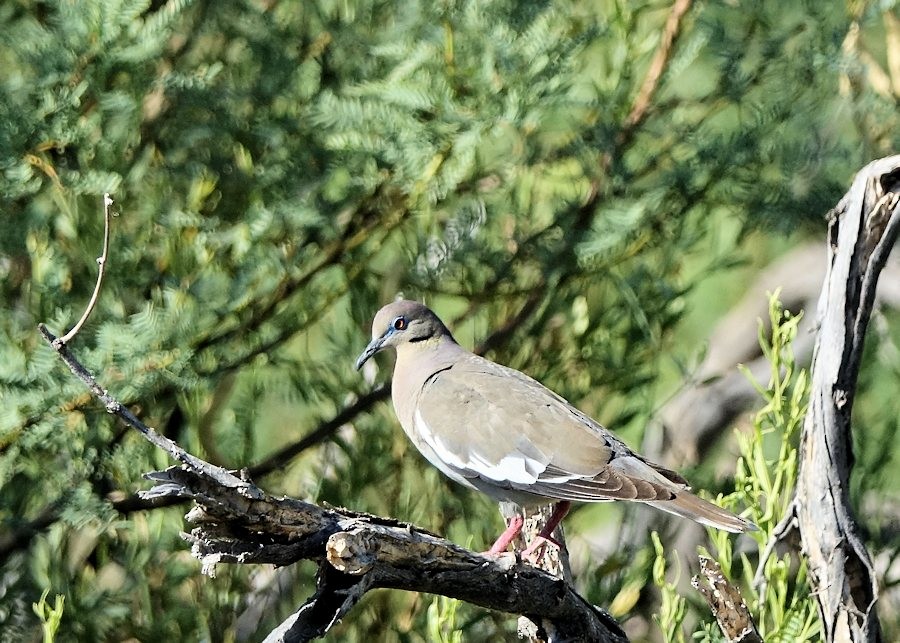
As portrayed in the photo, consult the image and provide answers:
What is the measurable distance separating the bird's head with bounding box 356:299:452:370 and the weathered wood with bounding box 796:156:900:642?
4.92 ft

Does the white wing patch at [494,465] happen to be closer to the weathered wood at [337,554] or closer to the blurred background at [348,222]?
the blurred background at [348,222]

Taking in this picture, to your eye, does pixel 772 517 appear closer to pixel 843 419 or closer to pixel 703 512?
pixel 703 512

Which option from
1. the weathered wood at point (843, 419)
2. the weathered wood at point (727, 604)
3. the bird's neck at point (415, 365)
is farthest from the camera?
the bird's neck at point (415, 365)

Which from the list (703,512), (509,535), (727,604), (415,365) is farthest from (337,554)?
(415,365)

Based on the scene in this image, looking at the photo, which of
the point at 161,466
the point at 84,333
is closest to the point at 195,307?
the point at 84,333

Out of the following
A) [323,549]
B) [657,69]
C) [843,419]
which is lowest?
[843,419]

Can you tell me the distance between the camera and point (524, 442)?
3469mm

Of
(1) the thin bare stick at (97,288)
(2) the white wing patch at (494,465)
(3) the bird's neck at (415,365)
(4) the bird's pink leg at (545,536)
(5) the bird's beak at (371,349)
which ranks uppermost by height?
(1) the thin bare stick at (97,288)

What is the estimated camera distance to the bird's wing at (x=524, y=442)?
326 centimetres

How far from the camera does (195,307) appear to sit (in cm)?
347

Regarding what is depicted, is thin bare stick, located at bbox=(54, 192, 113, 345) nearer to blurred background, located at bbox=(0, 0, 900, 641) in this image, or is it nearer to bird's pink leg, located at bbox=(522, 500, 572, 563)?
blurred background, located at bbox=(0, 0, 900, 641)

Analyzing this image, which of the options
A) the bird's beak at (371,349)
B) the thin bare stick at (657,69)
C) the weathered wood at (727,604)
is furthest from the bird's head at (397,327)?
the weathered wood at (727,604)

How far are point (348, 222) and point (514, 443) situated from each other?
3.07ft

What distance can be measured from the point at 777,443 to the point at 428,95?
3.37 m
